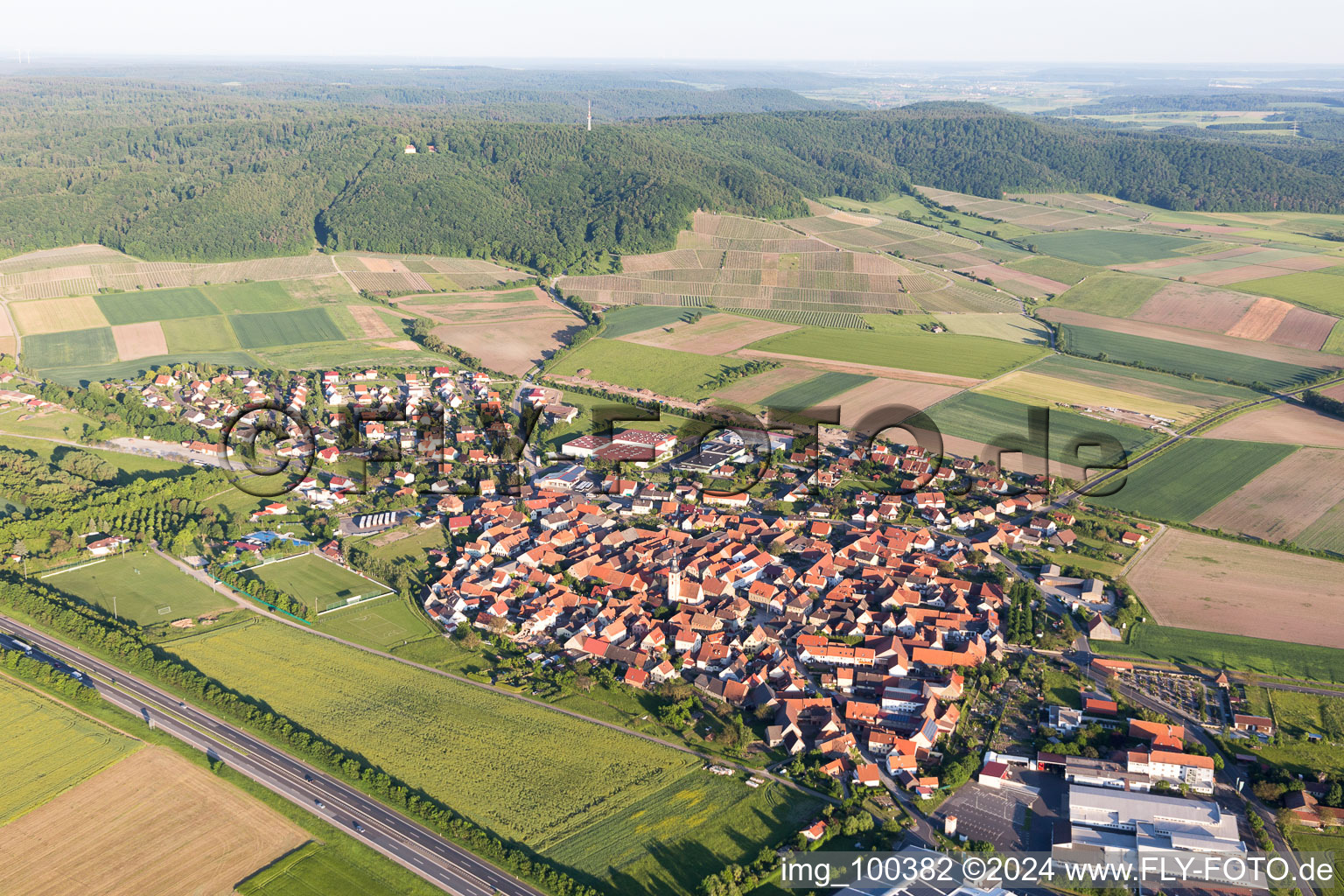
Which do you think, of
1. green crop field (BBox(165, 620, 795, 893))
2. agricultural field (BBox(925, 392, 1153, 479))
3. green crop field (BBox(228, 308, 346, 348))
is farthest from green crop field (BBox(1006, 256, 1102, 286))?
green crop field (BBox(165, 620, 795, 893))

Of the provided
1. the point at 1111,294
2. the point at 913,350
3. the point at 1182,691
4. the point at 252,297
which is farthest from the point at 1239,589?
the point at 252,297

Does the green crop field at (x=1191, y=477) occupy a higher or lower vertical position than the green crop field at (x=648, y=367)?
A: lower

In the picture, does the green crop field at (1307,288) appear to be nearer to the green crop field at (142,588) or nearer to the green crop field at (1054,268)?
the green crop field at (1054,268)

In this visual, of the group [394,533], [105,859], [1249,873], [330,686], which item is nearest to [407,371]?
[394,533]

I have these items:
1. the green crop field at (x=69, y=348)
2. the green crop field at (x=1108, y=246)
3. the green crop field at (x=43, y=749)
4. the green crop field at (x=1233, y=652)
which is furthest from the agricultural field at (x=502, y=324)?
the green crop field at (x=1108, y=246)

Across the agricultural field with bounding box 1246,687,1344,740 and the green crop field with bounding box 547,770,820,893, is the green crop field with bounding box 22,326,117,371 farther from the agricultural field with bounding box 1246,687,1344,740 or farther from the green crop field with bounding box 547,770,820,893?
the agricultural field with bounding box 1246,687,1344,740

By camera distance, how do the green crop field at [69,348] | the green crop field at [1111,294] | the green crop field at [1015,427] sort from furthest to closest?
the green crop field at [1111,294] → the green crop field at [69,348] → the green crop field at [1015,427]

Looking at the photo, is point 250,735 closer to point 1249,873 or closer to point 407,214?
point 1249,873
